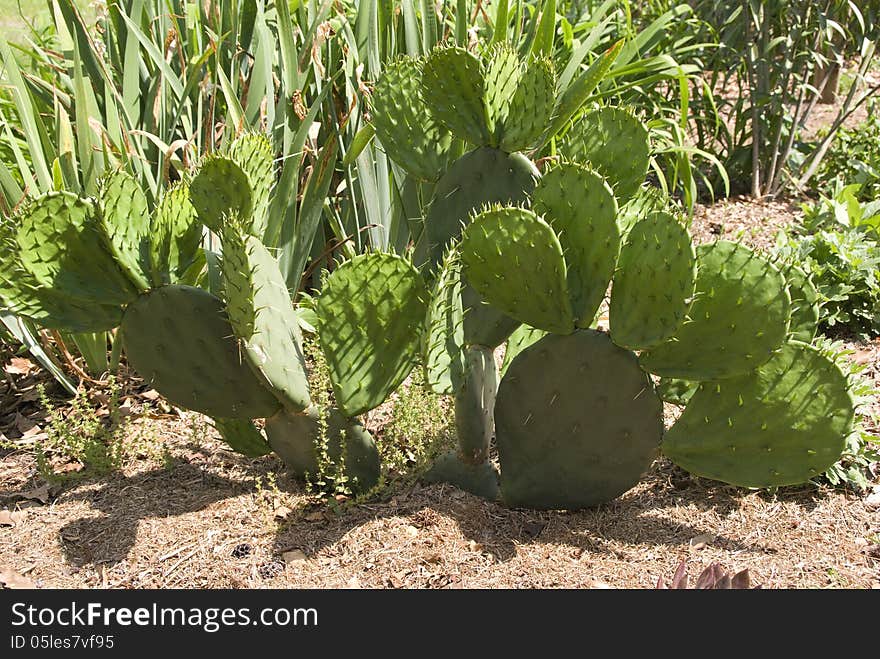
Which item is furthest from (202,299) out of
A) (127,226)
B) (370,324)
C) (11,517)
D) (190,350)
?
(11,517)

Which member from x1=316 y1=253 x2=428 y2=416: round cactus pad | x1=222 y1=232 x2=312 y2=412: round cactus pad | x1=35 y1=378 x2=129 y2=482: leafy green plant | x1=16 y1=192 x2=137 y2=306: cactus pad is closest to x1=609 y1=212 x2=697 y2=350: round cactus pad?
x1=316 y1=253 x2=428 y2=416: round cactus pad

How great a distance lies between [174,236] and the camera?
2.20 meters

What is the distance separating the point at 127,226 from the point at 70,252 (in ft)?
0.43

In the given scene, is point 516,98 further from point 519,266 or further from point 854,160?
point 854,160

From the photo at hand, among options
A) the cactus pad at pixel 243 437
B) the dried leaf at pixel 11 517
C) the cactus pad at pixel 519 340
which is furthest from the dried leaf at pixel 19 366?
the cactus pad at pixel 519 340

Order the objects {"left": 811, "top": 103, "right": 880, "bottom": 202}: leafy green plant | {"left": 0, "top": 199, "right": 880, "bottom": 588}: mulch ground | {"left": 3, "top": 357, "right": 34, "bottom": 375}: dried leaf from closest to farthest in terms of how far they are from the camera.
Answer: {"left": 0, "top": 199, "right": 880, "bottom": 588}: mulch ground, {"left": 3, "top": 357, "right": 34, "bottom": 375}: dried leaf, {"left": 811, "top": 103, "right": 880, "bottom": 202}: leafy green plant

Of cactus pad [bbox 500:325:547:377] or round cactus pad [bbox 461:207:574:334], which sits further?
cactus pad [bbox 500:325:547:377]

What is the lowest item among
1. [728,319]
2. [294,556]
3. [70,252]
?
[294,556]

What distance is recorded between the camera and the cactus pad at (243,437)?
7.89ft

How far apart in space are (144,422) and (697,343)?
1.47 metres

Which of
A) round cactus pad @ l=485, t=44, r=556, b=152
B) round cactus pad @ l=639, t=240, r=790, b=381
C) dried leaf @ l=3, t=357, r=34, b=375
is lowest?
round cactus pad @ l=639, t=240, r=790, b=381

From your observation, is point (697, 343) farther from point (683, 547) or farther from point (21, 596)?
point (21, 596)

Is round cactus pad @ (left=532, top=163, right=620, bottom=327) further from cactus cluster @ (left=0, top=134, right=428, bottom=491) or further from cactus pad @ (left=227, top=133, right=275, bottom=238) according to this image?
cactus pad @ (left=227, top=133, right=275, bottom=238)

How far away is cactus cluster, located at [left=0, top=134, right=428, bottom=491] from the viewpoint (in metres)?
2.06
